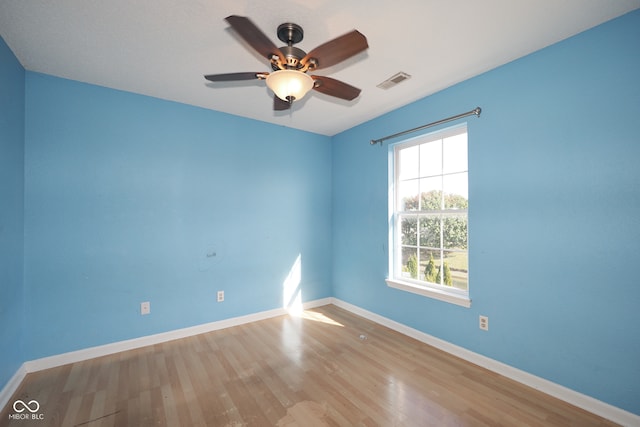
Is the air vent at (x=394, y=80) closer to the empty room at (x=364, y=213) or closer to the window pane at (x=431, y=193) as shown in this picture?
the empty room at (x=364, y=213)

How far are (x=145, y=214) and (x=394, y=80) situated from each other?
2854mm

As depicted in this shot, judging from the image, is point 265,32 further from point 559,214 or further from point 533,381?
point 533,381

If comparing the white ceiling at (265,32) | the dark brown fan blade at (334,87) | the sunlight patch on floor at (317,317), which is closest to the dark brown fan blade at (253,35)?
the dark brown fan blade at (334,87)

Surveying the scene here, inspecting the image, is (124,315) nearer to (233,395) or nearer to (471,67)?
(233,395)

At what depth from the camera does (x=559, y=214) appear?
2.00 m

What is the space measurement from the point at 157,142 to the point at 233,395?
257 centimetres

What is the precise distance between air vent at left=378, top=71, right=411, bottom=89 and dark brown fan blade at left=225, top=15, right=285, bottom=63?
52.2 inches

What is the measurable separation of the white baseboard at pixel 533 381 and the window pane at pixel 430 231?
97 cm

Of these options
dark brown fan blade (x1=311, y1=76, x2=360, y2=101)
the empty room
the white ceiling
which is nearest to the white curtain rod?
the empty room

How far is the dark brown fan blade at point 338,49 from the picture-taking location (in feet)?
4.43

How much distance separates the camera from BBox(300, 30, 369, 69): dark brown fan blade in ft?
4.43

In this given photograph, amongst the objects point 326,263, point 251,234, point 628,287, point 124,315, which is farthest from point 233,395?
point 628,287

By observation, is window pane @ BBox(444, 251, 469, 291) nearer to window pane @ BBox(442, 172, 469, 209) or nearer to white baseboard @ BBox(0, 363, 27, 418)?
window pane @ BBox(442, 172, 469, 209)

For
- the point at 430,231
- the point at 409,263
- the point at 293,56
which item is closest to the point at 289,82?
the point at 293,56
